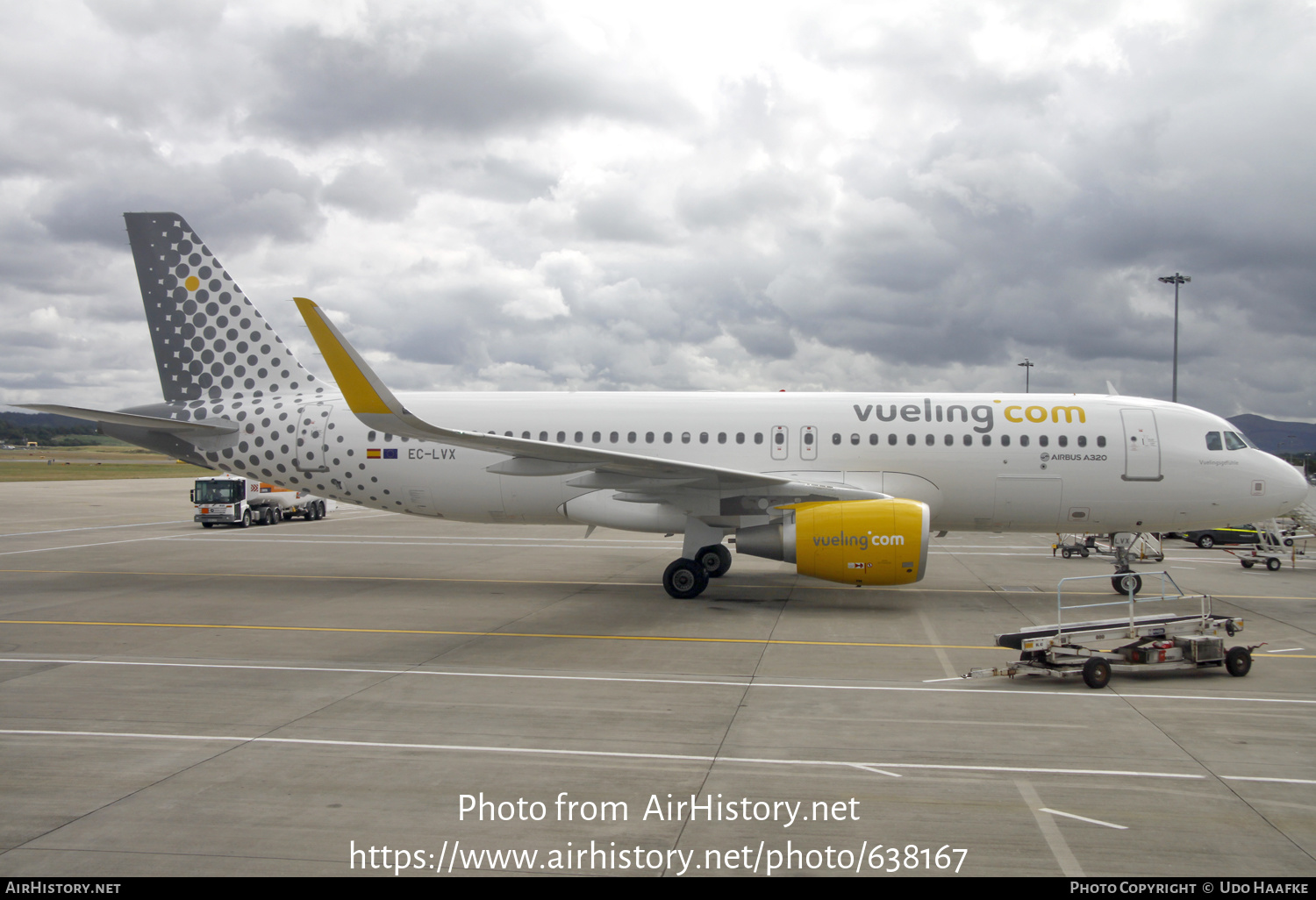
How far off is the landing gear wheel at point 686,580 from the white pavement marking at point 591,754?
8108 millimetres

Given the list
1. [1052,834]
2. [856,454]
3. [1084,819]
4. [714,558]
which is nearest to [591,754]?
[1052,834]

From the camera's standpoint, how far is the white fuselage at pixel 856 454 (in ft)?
50.8

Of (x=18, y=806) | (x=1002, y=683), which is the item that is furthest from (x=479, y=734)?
(x=1002, y=683)

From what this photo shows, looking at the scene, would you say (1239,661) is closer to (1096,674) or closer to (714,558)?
(1096,674)

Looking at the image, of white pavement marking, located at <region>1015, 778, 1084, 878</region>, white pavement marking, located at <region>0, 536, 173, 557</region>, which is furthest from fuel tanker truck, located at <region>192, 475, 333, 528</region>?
white pavement marking, located at <region>1015, 778, 1084, 878</region>

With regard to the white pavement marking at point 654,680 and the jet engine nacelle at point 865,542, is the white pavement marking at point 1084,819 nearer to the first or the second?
the white pavement marking at point 654,680

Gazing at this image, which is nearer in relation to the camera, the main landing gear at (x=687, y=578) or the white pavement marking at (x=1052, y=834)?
the white pavement marking at (x=1052, y=834)

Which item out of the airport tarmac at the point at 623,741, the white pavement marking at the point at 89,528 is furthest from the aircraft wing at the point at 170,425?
the white pavement marking at the point at 89,528

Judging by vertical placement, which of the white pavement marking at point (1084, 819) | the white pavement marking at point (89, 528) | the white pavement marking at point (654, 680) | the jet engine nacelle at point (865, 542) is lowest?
the white pavement marking at point (89, 528)

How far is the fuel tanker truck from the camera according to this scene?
31250mm

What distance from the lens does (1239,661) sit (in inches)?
390

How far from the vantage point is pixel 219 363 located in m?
17.7

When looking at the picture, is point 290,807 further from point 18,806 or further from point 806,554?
point 806,554
